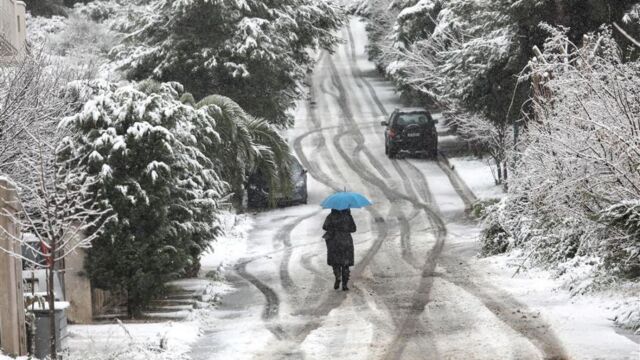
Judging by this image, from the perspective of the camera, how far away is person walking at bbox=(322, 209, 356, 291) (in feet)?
45.3

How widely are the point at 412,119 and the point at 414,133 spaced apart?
1.67 feet

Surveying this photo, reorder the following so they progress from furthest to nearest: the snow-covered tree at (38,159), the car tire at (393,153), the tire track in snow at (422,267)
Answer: the car tire at (393,153), the snow-covered tree at (38,159), the tire track in snow at (422,267)

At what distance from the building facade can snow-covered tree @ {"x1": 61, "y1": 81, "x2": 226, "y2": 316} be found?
3639mm

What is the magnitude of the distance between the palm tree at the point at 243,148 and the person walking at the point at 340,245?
2768mm

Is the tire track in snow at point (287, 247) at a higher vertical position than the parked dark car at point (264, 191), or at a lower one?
lower

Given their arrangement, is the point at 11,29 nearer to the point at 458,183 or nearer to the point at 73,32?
the point at 458,183

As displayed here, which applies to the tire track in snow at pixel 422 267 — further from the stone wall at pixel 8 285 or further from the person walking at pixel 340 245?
the stone wall at pixel 8 285

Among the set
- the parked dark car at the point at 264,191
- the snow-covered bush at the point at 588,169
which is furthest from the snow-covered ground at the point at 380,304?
the snow-covered bush at the point at 588,169

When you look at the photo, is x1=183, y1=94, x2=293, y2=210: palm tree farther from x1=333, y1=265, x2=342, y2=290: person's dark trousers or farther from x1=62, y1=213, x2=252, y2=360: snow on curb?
x1=333, y1=265, x2=342, y2=290: person's dark trousers

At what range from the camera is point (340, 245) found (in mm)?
13922

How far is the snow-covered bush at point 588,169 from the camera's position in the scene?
10641mm

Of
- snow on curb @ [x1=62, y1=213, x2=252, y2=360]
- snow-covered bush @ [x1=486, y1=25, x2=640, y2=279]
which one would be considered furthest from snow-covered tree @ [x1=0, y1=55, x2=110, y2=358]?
snow-covered bush @ [x1=486, y1=25, x2=640, y2=279]

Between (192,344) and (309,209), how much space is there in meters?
14.1

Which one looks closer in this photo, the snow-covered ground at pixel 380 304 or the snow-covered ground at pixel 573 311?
the snow-covered ground at pixel 573 311
